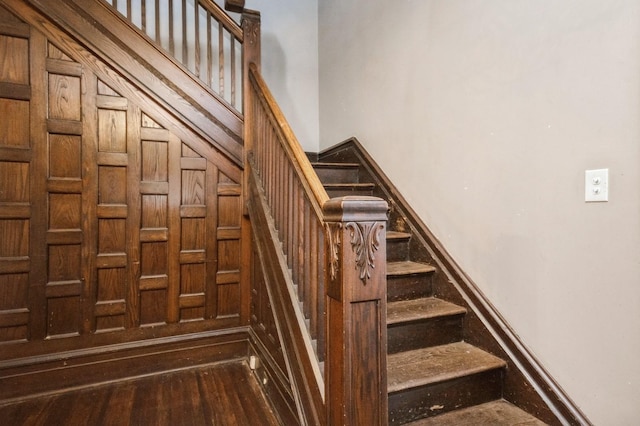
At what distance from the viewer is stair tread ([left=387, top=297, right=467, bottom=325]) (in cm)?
169

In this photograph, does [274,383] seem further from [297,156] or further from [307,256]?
[297,156]

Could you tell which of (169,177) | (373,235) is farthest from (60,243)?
(373,235)

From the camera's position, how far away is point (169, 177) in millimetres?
2273

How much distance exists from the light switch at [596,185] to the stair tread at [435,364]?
2.62 ft

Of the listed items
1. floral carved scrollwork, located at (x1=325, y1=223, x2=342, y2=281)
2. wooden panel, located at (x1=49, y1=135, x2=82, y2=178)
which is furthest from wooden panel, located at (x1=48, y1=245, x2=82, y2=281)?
floral carved scrollwork, located at (x1=325, y1=223, x2=342, y2=281)

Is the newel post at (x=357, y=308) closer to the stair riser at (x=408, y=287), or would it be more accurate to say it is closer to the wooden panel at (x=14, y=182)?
the stair riser at (x=408, y=287)

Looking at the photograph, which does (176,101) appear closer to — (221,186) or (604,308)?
(221,186)

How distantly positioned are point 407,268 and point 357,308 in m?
1.02

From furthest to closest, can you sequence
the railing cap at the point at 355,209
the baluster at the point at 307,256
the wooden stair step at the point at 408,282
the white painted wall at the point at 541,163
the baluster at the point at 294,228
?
1. the wooden stair step at the point at 408,282
2. the baluster at the point at 294,228
3. the baluster at the point at 307,256
4. the white painted wall at the point at 541,163
5. the railing cap at the point at 355,209

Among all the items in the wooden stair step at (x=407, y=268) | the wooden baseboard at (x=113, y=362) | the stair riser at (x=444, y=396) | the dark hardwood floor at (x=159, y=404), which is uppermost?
the wooden stair step at (x=407, y=268)

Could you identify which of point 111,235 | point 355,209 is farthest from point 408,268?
point 111,235

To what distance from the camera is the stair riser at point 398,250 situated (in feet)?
7.18

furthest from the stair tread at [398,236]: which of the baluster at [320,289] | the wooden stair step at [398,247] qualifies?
the baluster at [320,289]

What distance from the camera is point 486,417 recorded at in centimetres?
144
